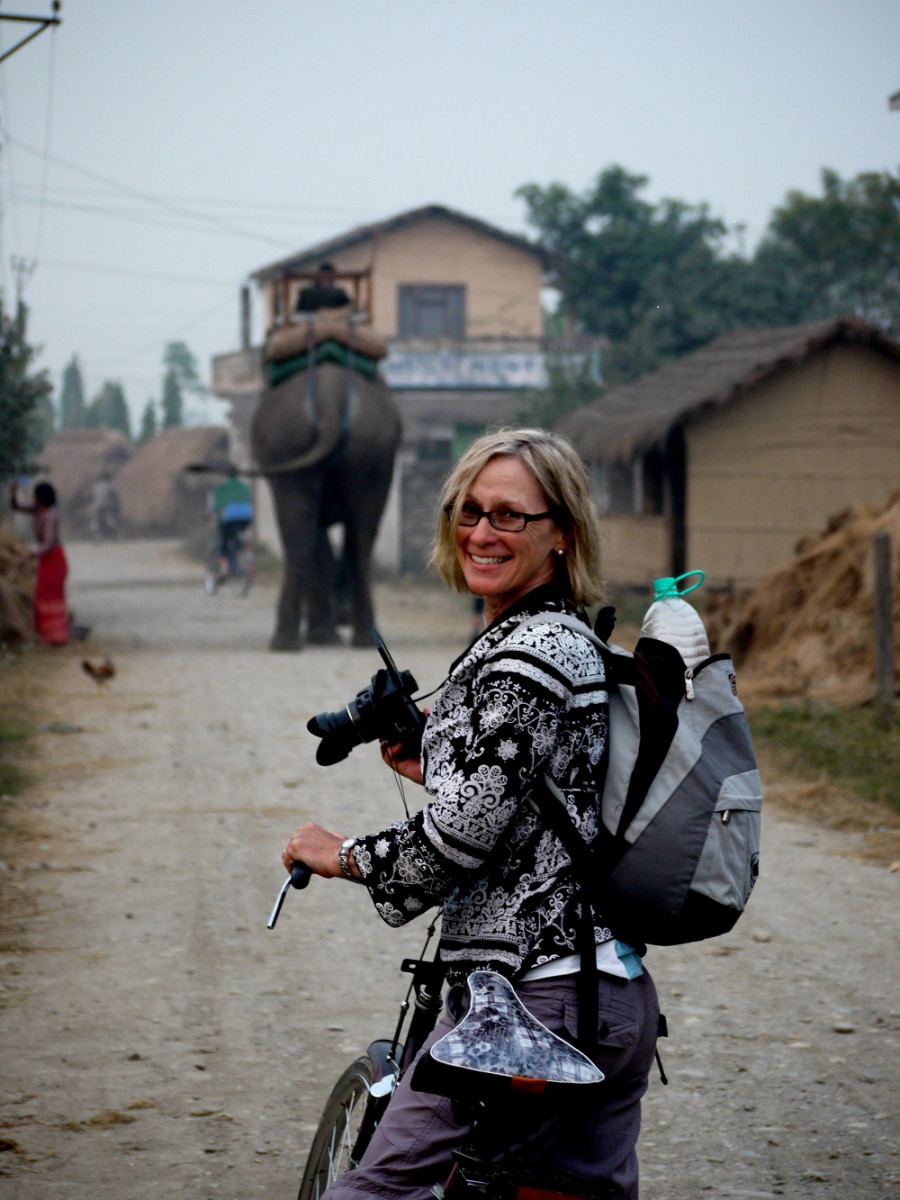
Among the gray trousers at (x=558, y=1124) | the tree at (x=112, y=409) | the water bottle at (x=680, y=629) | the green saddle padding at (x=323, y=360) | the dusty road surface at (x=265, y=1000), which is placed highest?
the tree at (x=112, y=409)

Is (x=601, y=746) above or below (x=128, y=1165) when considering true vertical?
above

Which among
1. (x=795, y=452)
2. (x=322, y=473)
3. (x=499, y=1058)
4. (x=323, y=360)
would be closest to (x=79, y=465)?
(x=795, y=452)

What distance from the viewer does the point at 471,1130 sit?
7.45 feet

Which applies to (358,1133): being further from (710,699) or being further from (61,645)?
(61,645)

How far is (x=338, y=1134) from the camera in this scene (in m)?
2.95

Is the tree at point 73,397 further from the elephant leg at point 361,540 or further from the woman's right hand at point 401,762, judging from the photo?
the woman's right hand at point 401,762

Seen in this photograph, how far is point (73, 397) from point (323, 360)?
8186 cm

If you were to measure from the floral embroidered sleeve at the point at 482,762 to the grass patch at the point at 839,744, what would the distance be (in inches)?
233

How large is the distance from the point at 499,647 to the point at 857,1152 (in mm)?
2176

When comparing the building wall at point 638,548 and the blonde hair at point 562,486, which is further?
the building wall at point 638,548

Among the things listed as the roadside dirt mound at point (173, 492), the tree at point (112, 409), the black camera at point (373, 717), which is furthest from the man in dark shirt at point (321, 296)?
the tree at point (112, 409)

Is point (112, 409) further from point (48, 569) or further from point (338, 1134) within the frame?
point (338, 1134)

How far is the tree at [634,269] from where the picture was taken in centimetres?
3117

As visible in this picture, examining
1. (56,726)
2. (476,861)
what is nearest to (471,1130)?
(476,861)
